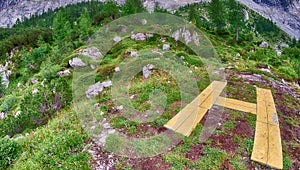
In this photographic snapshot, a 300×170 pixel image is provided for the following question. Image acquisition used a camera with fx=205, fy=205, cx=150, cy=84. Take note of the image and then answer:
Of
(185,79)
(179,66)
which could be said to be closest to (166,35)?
(179,66)

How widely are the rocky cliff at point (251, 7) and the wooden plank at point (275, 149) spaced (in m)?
131

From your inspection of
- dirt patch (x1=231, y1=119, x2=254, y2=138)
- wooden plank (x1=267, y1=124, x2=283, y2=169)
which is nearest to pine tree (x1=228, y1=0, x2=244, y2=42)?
dirt patch (x1=231, y1=119, x2=254, y2=138)

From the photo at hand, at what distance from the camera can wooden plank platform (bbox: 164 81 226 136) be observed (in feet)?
28.5

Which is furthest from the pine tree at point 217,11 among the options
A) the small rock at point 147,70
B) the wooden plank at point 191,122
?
the wooden plank at point 191,122

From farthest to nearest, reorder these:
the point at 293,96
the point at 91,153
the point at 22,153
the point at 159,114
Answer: the point at 293,96 < the point at 159,114 < the point at 22,153 < the point at 91,153

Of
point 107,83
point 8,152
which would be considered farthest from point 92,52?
point 8,152

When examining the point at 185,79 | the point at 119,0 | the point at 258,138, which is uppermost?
the point at 119,0

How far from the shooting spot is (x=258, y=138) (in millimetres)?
7984

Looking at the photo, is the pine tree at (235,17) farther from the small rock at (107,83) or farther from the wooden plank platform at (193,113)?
the small rock at (107,83)

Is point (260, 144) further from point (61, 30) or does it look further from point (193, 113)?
point (61, 30)

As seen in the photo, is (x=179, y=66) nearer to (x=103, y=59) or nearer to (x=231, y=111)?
(x=231, y=111)

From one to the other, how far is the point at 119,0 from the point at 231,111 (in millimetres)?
135794

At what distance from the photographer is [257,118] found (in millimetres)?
9414

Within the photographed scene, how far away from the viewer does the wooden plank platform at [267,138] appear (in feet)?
22.7
